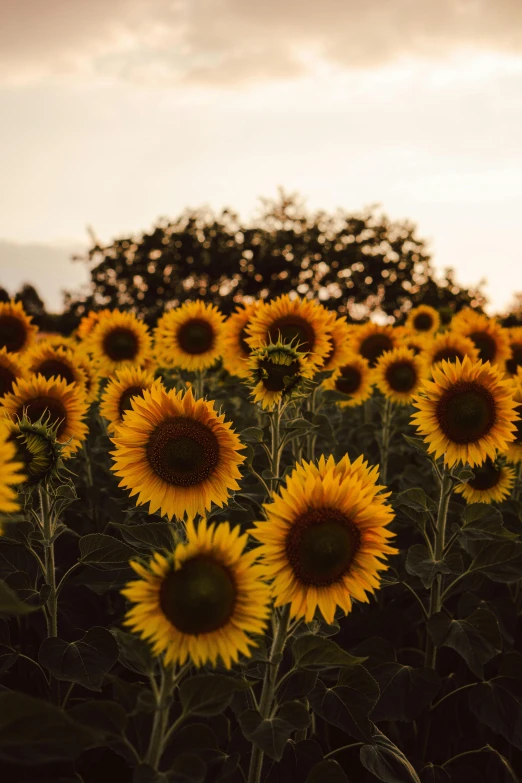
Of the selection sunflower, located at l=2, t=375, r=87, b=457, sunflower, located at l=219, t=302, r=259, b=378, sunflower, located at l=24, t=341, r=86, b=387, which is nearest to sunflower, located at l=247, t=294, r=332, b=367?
sunflower, located at l=219, t=302, r=259, b=378

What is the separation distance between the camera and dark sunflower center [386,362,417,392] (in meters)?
5.36

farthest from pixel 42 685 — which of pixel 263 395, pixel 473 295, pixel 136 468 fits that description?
pixel 473 295

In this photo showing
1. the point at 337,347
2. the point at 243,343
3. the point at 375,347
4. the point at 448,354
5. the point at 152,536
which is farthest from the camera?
the point at 375,347

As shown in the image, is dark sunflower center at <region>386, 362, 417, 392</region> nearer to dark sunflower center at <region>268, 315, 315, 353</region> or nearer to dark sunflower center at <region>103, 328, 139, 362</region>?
dark sunflower center at <region>268, 315, 315, 353</region>

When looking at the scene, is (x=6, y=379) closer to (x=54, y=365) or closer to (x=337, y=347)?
(x=54, y=365)

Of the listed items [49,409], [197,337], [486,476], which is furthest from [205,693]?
[197,337]

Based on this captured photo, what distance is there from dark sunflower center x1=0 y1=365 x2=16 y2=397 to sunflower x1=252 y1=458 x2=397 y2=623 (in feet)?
9.56

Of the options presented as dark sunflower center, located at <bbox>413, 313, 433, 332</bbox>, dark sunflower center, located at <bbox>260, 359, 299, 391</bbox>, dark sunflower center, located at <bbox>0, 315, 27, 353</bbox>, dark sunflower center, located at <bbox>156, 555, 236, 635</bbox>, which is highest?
dark sunflower center, located at <bbox>413, 313, 433, 332</bbox>

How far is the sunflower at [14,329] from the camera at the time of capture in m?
5.79

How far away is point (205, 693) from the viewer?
1.62m

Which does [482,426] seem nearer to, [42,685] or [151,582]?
[151,582]

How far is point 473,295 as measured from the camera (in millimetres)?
18359

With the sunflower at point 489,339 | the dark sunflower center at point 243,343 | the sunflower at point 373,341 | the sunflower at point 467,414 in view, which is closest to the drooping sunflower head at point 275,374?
the sunflower at point 467,414

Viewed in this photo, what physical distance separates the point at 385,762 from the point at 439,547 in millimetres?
1093
